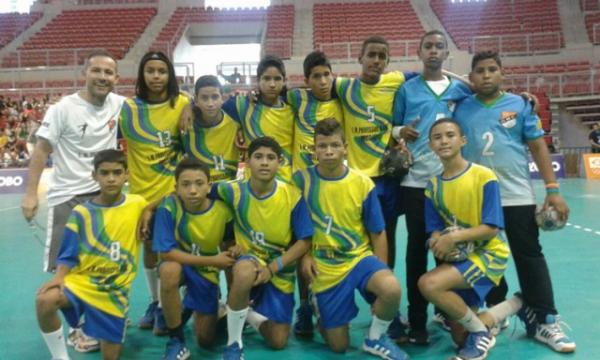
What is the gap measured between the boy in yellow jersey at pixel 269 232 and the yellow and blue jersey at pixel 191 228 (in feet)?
0.31

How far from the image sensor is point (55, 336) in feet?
9.61

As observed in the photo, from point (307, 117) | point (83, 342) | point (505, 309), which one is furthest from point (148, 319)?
point (505, 309)

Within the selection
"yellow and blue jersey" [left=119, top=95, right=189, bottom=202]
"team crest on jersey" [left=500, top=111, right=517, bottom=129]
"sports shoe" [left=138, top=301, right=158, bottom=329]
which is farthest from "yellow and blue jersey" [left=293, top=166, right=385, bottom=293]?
"sports shoe" [left=138, top=301, right=158, bottom=329]

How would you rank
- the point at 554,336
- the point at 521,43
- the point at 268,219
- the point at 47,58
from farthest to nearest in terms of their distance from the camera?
the point at 47,58, the point at 521,43, the point at 268,219, the point at 554,336

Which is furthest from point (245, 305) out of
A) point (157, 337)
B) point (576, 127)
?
point (576, 127)

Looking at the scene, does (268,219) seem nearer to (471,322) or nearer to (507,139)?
(471,322)

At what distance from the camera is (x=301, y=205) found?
3.25 meters

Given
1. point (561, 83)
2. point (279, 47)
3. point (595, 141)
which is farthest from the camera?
point (279, 47)

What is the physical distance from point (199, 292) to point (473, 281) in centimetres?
164

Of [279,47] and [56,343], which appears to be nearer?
[56,343]

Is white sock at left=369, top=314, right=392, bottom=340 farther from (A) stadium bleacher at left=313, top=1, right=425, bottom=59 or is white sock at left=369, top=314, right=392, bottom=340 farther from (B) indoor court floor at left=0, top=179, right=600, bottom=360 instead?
(A) stadium bleacher at left=313, top=1, right=425, bottom=59

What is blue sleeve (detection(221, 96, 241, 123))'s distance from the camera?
3.69 meters

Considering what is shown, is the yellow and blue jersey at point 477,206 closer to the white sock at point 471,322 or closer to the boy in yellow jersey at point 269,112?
the white sock at point 471,322

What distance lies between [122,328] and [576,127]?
16.6 metres
